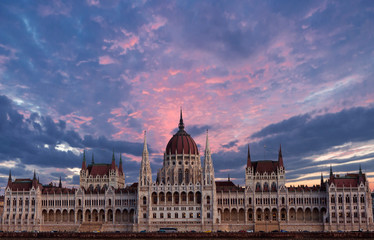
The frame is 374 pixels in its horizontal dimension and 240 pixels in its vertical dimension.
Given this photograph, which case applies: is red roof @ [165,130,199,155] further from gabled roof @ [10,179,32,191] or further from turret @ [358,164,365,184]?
turret @ [358,164,365,184]

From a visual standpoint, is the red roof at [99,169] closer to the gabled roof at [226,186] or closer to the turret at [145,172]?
the turret at [145,172]

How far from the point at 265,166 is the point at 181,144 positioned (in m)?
28.7

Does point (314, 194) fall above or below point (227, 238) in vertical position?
above

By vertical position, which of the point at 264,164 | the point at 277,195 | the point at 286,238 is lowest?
the point at 286,238

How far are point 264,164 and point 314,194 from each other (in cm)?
2053

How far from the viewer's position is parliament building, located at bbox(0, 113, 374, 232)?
14325 centimetres

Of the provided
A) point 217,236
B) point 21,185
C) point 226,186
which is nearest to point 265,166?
point 226,186

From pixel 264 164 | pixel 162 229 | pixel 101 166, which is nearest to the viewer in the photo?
pixel 162 229

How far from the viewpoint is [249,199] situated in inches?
5930

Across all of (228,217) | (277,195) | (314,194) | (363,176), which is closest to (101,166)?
(228,217)

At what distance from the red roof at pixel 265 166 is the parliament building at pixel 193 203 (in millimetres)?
328

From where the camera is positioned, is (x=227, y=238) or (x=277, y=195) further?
(x=277, y=195)

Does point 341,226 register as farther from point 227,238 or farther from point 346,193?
point 227,238

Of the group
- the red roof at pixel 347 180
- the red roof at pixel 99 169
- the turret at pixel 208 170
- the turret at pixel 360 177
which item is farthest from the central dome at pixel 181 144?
the turret at pixel 360 177
